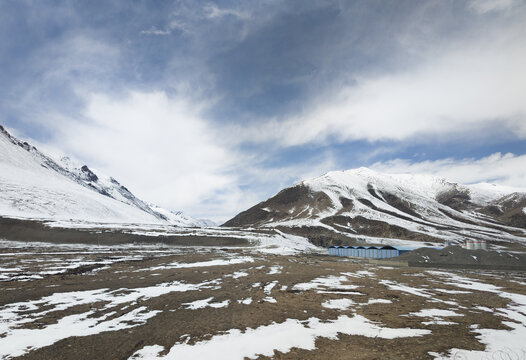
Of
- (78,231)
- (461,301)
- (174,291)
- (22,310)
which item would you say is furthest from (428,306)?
(78,231)

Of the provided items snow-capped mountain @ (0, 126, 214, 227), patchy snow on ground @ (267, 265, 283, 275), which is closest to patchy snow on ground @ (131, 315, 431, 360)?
patchy snow on ground @ (267, 265, 283, 275)

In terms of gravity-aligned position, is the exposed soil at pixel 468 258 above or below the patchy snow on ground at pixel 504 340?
above

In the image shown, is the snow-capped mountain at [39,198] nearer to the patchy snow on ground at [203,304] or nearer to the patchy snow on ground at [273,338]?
the patchy snow on ground at [203,304]

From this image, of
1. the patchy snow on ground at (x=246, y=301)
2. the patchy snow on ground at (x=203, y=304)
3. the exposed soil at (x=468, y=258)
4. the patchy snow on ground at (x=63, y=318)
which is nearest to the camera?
the patchy snow on ground at (x=63, y=318)

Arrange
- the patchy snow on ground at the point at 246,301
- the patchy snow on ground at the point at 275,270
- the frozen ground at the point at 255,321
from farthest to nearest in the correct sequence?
the patchy snow on ground at the point at 275,270 < the patchy snow on ground at the point at 246,301 < the frozen ground at the point at 255,321

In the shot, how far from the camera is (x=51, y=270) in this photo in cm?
2933

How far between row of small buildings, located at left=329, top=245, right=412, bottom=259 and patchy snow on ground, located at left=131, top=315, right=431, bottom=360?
48555 millimetres

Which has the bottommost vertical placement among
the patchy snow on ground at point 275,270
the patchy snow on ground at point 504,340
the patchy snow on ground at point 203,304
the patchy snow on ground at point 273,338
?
the patchy snow on ground at point 275,270

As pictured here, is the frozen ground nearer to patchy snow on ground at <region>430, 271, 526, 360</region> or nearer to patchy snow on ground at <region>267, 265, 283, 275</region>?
patchy snow on ground at <region>430, 271, 526, 360</region>

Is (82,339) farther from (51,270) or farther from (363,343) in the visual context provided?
(51,270)

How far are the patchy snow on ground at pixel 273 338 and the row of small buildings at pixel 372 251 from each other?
48555 millimetres

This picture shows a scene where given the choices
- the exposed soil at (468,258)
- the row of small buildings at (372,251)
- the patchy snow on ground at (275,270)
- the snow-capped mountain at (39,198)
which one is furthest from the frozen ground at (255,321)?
the snow-capped mountain at (39,198)

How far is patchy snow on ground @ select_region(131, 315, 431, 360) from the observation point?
8844 millimetres

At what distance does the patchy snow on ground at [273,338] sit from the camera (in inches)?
348
